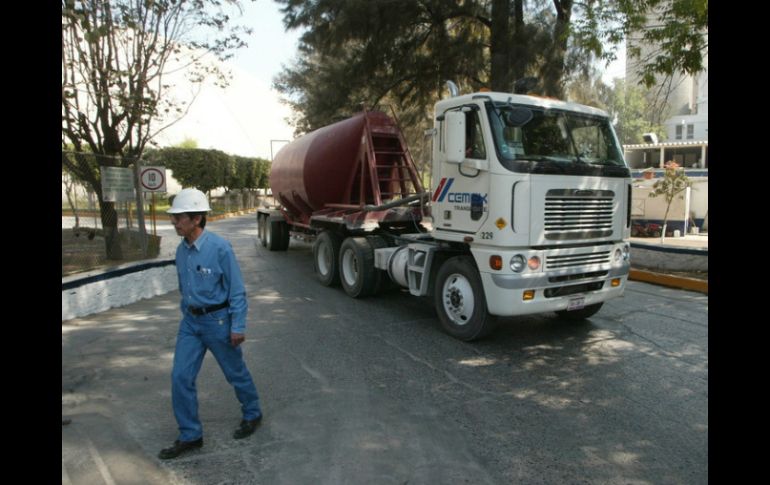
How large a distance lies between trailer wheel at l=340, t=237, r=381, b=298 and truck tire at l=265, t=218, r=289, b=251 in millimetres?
6125

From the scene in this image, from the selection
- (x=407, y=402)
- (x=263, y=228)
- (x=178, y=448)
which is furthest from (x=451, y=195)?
(x=263, y=228)

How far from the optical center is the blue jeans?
3709 millimetres

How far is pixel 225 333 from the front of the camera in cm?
382

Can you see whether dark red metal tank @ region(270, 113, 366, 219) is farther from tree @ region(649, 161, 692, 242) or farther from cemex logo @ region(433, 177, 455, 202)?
tree @ region(649, 161, 692, 242)

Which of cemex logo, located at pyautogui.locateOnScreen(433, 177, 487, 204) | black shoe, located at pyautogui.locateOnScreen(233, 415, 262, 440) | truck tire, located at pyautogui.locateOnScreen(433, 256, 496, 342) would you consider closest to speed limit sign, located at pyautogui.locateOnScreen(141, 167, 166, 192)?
cemex logo, located at pyautogui.locateOnScreen(433, 177, 487, 204)

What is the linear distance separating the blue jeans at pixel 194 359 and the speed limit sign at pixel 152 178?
8151 millimetres

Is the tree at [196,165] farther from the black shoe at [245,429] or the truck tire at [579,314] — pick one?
the black shoe at [245,429]

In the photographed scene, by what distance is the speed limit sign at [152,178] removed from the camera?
11.1 m

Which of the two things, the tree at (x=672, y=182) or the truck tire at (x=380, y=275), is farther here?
the tree at (x=672, y=182)

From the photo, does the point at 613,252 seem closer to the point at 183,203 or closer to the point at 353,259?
the point at 353,259

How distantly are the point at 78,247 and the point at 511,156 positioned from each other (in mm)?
7578

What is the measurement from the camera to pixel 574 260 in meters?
6.09

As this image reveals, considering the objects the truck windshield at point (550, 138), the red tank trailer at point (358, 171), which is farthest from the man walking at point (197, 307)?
the red tank trailer at point (358, 171)
